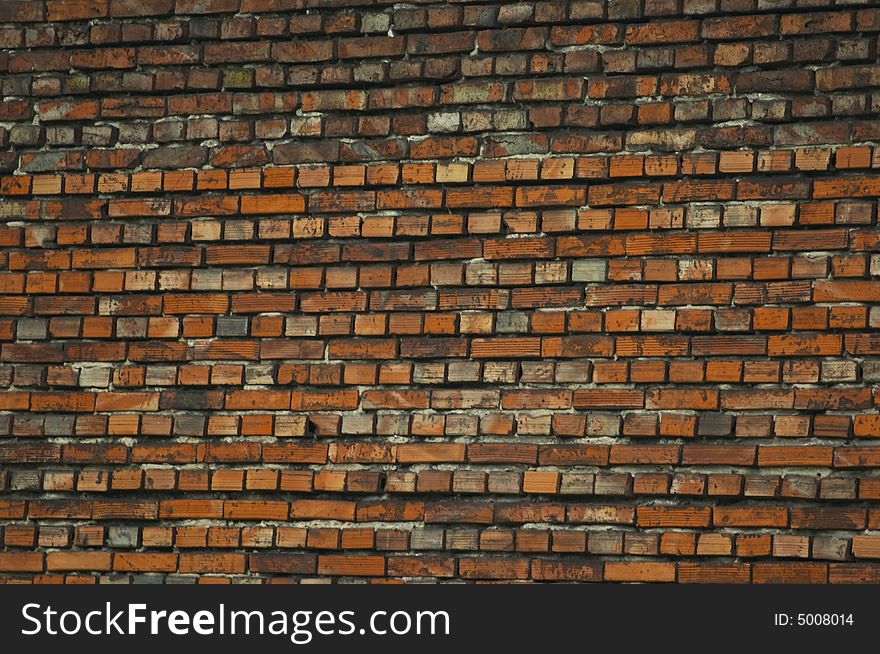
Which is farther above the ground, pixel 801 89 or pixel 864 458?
pixel 801 89

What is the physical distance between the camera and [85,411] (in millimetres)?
3883

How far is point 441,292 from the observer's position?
149 inches

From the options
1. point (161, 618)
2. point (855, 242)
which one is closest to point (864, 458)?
point (855, 242)

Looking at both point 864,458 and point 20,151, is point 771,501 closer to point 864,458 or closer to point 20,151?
point 864,458

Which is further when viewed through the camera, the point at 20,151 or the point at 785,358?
the point at 20,151

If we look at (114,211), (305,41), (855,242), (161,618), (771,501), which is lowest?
(161,618)

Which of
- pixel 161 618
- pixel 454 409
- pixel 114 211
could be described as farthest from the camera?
pixel 114 211

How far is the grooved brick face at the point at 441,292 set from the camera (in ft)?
11.8

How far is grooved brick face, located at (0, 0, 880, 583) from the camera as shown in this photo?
11.8ft

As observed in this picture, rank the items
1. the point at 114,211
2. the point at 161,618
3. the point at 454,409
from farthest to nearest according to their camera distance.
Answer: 1. the point at 114,211
2. the point at 454,409
3. the point at 161,618

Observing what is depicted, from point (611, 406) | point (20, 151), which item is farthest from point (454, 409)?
point (20, 151)

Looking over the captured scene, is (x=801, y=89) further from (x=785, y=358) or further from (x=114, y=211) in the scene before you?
(x=114, y=211)

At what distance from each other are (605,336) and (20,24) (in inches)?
82.3

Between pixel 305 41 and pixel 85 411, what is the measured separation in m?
1.30
